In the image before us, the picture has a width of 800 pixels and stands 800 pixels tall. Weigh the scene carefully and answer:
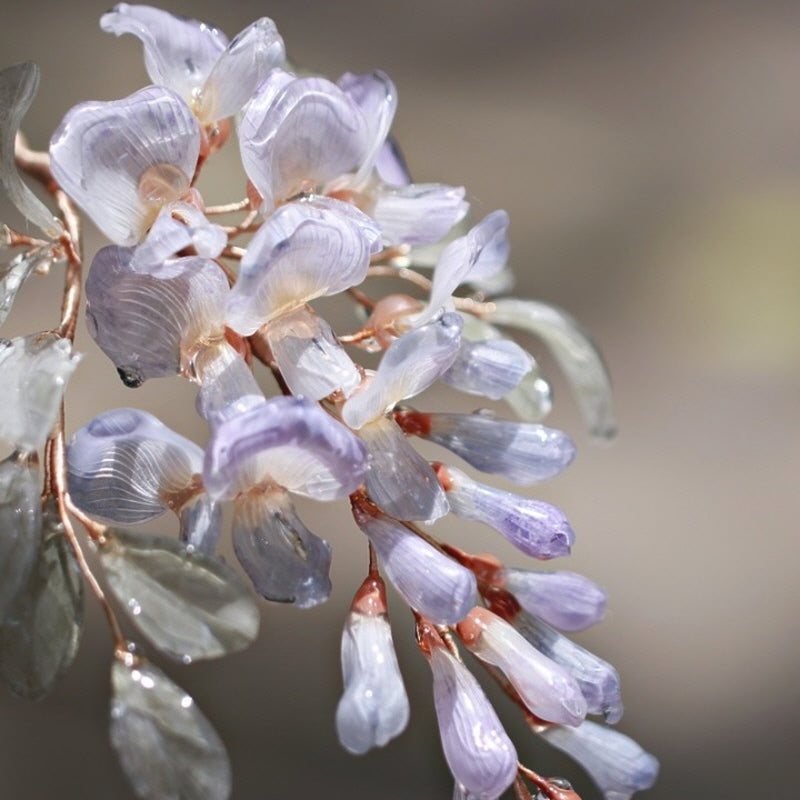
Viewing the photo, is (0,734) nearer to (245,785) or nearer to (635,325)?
(245,785)

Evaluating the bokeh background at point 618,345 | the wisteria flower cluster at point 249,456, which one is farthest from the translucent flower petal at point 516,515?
the bokeh background at point 618,345

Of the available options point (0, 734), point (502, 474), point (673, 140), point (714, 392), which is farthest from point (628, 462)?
point (502, 474)

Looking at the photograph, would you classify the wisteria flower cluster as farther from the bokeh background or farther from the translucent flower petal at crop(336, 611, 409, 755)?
the bokeh background

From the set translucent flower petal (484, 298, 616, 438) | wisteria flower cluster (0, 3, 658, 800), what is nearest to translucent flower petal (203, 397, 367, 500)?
wisteria flower cluster (0, 3, 658, 800)

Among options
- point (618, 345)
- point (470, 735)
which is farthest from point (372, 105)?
point (618, 345)

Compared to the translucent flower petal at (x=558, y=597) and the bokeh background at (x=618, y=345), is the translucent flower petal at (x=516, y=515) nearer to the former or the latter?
Result: the translucent flower petal at (x=558, y=597)
